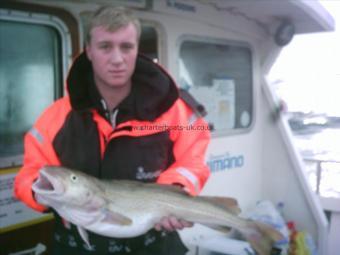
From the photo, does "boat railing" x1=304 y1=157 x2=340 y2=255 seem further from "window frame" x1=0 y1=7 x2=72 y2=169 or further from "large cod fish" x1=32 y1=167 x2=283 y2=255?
"window frame" x1=0 y1=7 x2=72 y2=169

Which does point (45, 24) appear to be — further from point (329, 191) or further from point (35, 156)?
point (329, 191)

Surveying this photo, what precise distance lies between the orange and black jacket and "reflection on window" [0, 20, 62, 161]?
1.66 feet

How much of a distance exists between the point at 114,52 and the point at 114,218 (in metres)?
0.80

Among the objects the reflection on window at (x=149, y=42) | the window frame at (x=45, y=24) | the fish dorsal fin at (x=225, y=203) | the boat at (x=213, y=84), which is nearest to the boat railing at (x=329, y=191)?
the boat at (x=213, y=84)

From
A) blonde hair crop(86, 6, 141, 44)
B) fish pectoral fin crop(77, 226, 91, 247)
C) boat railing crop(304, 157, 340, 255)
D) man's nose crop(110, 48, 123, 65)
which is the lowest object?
boat railing crop(304, 157, 340, 255)

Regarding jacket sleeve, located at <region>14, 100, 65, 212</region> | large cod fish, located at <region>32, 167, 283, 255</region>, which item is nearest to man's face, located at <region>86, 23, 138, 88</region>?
jacket sleeve, located at <region>14, 100, 65, 212</region>

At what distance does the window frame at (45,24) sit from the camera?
275 cm

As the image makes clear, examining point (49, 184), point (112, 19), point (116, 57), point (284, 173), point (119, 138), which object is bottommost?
point (284, 173)

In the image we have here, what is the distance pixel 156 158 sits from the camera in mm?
2436

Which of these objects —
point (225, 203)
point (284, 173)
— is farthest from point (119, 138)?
point (284, 173)

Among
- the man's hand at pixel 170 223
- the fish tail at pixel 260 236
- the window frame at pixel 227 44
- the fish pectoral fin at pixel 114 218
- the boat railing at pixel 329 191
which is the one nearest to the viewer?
the fish pectoral fin at pixel 114 218

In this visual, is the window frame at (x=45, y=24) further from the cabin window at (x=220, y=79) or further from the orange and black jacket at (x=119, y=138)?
the cabin window at (x=220, y=79)

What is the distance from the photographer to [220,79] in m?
4.56

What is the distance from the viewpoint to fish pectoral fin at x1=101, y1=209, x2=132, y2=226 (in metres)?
2.12
